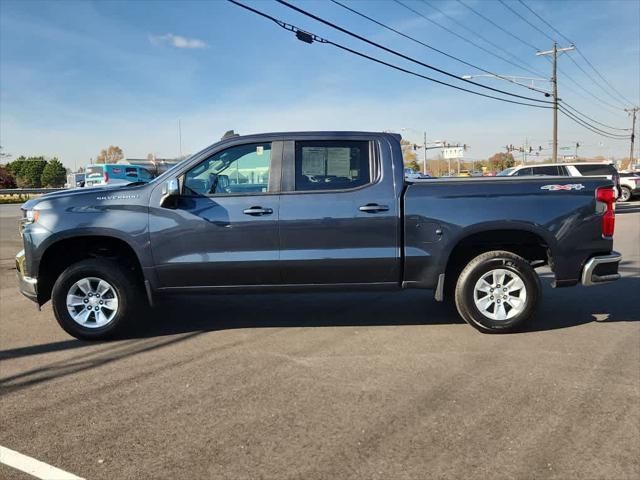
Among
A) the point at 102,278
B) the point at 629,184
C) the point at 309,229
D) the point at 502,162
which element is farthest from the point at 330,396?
the point at 502,162

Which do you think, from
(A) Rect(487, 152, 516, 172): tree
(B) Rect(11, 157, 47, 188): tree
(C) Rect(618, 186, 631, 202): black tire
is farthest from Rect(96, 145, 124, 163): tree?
(C) Rect(618, 186, 631, 202): black tire

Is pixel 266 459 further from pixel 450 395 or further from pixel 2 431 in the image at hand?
pixel 2 431

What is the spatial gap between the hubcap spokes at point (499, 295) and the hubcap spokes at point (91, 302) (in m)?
3.62

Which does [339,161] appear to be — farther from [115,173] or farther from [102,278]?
[115,173]

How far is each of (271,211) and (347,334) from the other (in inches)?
57.5

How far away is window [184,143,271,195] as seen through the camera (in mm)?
5059

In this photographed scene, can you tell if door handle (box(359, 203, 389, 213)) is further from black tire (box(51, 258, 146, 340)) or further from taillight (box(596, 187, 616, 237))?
black tire (box(51, 258, 146, 340))

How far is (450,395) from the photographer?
3.66 m

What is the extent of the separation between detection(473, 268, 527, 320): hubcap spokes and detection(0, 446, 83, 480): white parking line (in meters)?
3.77

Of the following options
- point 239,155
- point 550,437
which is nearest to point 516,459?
point 550,437

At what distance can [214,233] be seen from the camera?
4949 millimetres

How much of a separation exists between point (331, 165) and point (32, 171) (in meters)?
99.8

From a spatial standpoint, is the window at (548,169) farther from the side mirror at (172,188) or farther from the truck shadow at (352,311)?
the side mirror at (172,188)

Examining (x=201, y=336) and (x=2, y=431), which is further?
(x=201, y=336)
